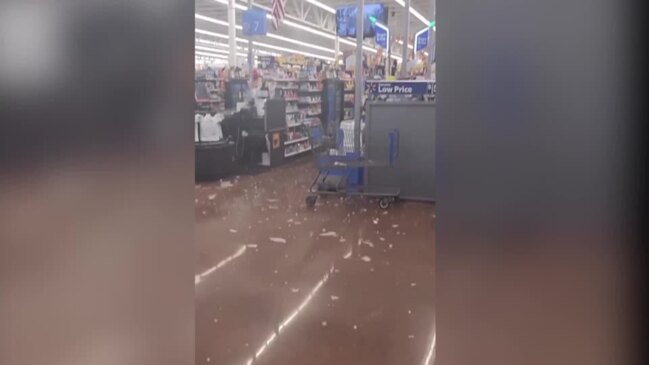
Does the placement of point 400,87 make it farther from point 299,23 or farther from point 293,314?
point 299,23

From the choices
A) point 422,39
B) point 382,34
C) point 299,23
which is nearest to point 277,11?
point 382,34

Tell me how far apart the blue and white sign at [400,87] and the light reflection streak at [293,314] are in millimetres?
3049

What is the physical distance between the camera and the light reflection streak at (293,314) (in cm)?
256

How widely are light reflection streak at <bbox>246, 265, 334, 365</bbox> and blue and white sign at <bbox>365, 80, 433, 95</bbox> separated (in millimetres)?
3049

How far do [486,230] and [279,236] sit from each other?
3.93m

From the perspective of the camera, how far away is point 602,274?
878 millimetres

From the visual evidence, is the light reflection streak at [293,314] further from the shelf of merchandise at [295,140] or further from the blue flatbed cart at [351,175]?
the shelf of merchandise at [295,140]

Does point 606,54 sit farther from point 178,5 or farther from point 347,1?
point 347,1

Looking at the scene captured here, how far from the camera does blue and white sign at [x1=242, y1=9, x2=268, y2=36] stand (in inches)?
432

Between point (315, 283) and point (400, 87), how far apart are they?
3466 mm

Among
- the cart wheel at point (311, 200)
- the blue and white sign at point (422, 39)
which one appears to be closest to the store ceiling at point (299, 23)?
the blue and white sign at point (422, 39)

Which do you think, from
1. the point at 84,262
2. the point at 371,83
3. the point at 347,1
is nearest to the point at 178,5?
the point at 84,262

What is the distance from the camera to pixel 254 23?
1099cm

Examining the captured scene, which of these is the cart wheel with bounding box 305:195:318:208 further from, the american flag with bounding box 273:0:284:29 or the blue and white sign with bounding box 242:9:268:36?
the blue and white sign with bounding box 242:9:268:36
